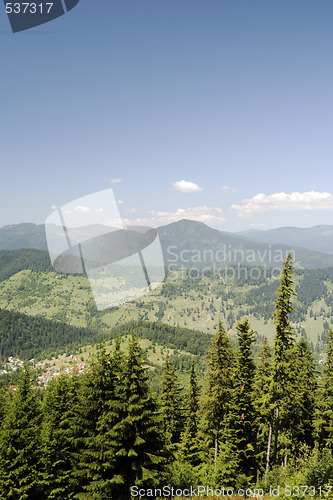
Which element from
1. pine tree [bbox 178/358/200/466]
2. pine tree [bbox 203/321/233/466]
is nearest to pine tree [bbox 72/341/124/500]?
pine tree [bbox 203/321/233/466]

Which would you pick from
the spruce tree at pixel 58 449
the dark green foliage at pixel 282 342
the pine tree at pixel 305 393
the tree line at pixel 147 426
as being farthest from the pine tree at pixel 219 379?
the spruce tree at pixel 58 449

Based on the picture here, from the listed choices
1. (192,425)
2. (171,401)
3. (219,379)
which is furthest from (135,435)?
(192,425)

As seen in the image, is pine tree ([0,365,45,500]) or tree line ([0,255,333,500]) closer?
tree line ([0,255,333,500])

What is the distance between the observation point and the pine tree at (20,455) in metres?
17.8


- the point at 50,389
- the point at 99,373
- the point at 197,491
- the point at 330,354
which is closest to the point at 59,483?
the point at 50,389

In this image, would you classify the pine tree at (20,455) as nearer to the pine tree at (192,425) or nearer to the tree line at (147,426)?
the tree line at (147,426)

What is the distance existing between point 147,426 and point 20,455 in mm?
9144

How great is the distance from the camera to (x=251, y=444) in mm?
25078

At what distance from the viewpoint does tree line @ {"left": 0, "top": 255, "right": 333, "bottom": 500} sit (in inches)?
586

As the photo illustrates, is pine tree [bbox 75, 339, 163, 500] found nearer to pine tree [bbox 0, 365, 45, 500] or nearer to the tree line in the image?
the tree line

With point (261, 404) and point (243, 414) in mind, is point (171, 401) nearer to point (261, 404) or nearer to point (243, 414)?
point (261, 404)

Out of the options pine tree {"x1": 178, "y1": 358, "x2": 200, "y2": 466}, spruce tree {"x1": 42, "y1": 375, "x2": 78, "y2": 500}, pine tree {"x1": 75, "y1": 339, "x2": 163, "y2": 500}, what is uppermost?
pine tree {"x1": 75, "y1": 339, "x2": 163, "y2": 500}

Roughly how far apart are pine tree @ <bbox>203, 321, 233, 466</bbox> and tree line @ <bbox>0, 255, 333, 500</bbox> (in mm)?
88

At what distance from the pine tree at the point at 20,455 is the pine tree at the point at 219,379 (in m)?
13.2
